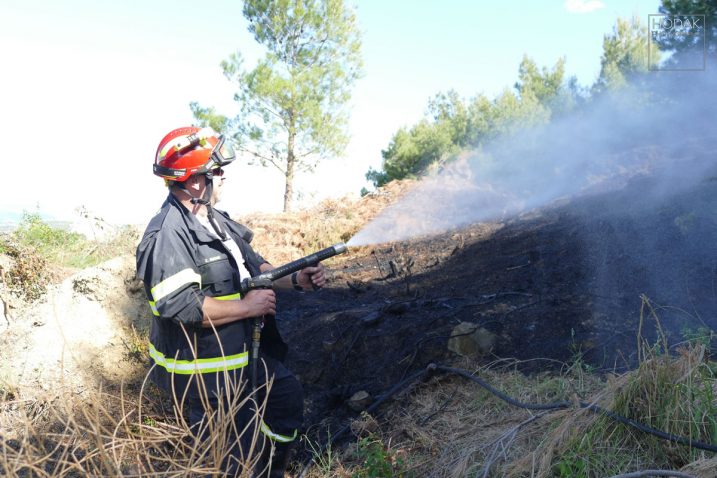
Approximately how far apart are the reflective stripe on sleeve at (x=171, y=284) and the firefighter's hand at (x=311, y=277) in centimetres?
78

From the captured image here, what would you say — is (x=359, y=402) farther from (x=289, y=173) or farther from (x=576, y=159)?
(x=576, y=159)

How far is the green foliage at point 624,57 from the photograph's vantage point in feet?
68.7

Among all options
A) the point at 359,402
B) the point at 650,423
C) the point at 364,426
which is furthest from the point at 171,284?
the point at 650,423

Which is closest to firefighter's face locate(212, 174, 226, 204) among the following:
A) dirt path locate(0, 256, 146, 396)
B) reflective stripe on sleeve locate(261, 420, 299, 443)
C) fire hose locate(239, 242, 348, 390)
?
fire hose locate(239, 242, 348, 390)

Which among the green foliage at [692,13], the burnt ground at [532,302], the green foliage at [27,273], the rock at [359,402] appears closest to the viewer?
the rock at [359,402]

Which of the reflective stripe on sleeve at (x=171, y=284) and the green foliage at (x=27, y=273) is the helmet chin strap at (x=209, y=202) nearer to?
the reflective stripe on sleeve at (x=171, y=284)

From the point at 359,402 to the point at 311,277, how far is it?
1.67 metres

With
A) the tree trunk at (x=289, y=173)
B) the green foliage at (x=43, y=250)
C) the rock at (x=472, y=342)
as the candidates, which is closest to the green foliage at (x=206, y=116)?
the tree trunk at (x=289, y=173)

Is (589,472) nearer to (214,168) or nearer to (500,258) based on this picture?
(214,168)

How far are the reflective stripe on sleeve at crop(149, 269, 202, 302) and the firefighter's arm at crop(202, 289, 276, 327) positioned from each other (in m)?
0.14

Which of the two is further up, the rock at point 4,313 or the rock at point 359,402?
the rock at point 4,313

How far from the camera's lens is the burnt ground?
4750mm

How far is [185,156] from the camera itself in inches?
119

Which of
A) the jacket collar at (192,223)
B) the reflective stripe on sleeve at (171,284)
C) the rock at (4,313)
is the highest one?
the jacket collar at (192,223)
